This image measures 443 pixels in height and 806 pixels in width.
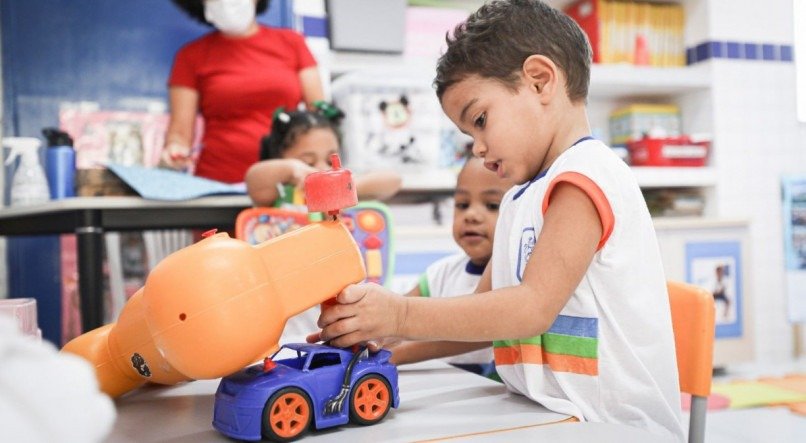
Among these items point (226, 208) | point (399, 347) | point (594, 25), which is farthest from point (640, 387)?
point (594, 25)

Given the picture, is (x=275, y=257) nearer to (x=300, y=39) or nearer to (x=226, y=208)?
(x=226, y=208)

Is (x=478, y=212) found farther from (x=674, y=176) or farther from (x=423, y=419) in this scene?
(x=674, y=176)

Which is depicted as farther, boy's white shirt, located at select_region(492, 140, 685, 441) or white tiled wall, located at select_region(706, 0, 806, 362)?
white tiled wall, located at select_region(706, 0, 806, 362)

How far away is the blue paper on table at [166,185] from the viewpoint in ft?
5.60

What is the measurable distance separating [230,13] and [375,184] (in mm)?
866

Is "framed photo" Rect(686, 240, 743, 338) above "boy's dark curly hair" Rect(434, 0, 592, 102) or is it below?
below

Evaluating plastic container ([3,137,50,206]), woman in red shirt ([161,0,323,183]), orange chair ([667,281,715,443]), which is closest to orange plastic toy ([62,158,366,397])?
A: orange chair ([667,281,715,443])

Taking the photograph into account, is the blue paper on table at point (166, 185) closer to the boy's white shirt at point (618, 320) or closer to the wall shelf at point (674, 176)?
the boy's white shirt at point (618, 320)

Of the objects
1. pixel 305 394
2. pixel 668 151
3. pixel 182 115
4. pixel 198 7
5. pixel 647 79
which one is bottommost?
pixel 305 394

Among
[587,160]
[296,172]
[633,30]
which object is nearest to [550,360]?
[587,160]

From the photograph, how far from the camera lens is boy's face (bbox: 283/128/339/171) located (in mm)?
1914

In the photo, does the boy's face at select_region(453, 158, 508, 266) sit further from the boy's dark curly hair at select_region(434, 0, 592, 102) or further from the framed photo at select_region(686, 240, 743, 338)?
the framed photo at select_region(686, 240, 743, 338)

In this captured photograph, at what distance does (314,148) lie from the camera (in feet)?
6.33

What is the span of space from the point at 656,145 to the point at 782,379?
4.01ft
